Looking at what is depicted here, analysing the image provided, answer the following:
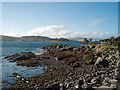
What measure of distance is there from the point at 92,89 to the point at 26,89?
6797mm

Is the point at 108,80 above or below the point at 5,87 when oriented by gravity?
above

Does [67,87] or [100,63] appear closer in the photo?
[67,87]

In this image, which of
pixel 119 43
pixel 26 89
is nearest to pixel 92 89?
pixel 26 89

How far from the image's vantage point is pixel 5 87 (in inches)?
459

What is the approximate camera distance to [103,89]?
9.04 m

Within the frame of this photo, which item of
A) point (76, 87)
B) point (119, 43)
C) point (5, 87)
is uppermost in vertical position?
point (119, 43)

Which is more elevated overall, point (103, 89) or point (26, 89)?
point (103, 89)

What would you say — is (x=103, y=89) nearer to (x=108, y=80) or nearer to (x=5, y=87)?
(x=108, y=80)

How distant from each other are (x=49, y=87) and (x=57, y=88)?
0.84 metres

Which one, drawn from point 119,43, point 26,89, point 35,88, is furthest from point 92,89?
point 119,43

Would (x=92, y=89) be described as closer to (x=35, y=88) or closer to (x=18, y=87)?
(x=35, y=88)

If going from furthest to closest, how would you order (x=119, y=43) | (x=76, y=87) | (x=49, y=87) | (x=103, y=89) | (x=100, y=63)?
(x=119, y=43) → (x=100, y=63) → (x=49, y=87) → (x=76, y=87) → (x=103, y=89)

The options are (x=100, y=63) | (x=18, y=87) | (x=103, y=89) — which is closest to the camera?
(x=103, y=89)

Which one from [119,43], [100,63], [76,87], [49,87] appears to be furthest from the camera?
[119,43]
